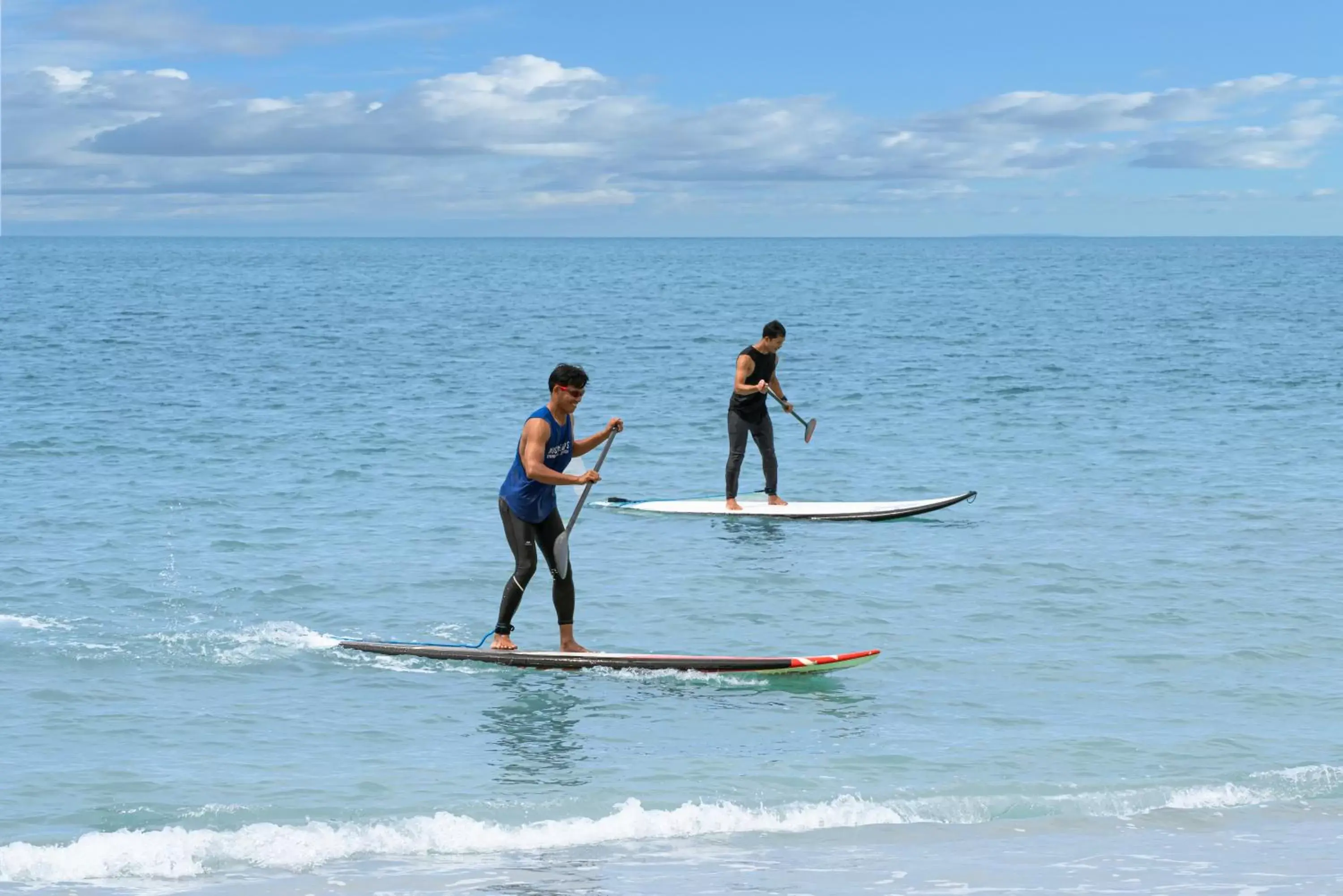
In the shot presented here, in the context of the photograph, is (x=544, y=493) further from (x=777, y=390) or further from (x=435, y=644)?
(x=777, y=390)

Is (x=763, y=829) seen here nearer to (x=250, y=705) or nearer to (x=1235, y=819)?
(x=1235, y=819)

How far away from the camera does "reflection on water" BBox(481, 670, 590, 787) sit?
8.88 metres

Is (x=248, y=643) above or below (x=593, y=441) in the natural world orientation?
below

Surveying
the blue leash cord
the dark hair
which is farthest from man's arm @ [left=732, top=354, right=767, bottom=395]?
the dark hair

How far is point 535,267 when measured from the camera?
548 feet

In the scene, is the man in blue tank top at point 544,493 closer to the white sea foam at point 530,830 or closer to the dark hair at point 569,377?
the dark hair at point 569,377

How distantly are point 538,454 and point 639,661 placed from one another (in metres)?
1.56

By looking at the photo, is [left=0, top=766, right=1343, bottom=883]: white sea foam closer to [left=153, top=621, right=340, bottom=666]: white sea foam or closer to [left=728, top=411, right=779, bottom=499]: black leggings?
[left=153, top=621, right=340, bottom=666]: white sea foam

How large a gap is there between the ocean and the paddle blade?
74 centimetres

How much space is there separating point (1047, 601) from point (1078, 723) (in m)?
3.41

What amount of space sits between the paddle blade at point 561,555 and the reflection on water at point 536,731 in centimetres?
70

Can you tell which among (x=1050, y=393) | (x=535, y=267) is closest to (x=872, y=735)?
(x=1050, y=393)

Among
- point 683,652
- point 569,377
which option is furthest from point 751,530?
point 569,377

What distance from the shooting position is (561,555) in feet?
35.4
